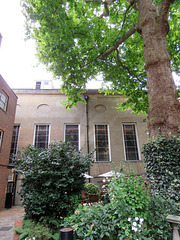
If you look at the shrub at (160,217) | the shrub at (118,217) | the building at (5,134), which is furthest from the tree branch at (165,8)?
the building at (5,134)

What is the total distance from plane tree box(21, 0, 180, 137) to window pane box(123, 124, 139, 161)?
12.5 feet

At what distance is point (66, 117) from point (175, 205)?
1169 cm

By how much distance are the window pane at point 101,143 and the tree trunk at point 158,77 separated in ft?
30.9

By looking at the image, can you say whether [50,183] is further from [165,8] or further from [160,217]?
[165,8]

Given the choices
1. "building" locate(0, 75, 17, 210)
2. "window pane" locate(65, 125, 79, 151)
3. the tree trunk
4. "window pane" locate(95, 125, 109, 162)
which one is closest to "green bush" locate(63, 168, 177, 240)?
the tree trunk

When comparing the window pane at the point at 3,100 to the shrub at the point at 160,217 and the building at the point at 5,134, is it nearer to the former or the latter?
the building at the point at 5,134

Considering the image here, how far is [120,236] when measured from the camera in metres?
2.80

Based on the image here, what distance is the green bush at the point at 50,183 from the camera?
4152 mm

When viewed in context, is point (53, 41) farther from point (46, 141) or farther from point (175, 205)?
point (46, 141)

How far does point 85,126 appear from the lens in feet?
45.5

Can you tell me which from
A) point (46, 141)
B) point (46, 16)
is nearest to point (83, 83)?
point (46, 16)

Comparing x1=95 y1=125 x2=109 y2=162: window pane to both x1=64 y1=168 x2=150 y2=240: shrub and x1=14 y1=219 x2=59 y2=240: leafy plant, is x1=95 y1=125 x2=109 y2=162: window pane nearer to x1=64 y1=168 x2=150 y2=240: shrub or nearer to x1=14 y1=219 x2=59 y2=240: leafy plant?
x1=14 y1=219 x2=59 y2=240: leafy plant

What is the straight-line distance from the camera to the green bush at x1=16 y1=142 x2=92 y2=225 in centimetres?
415

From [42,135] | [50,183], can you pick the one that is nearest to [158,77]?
[50,183]
